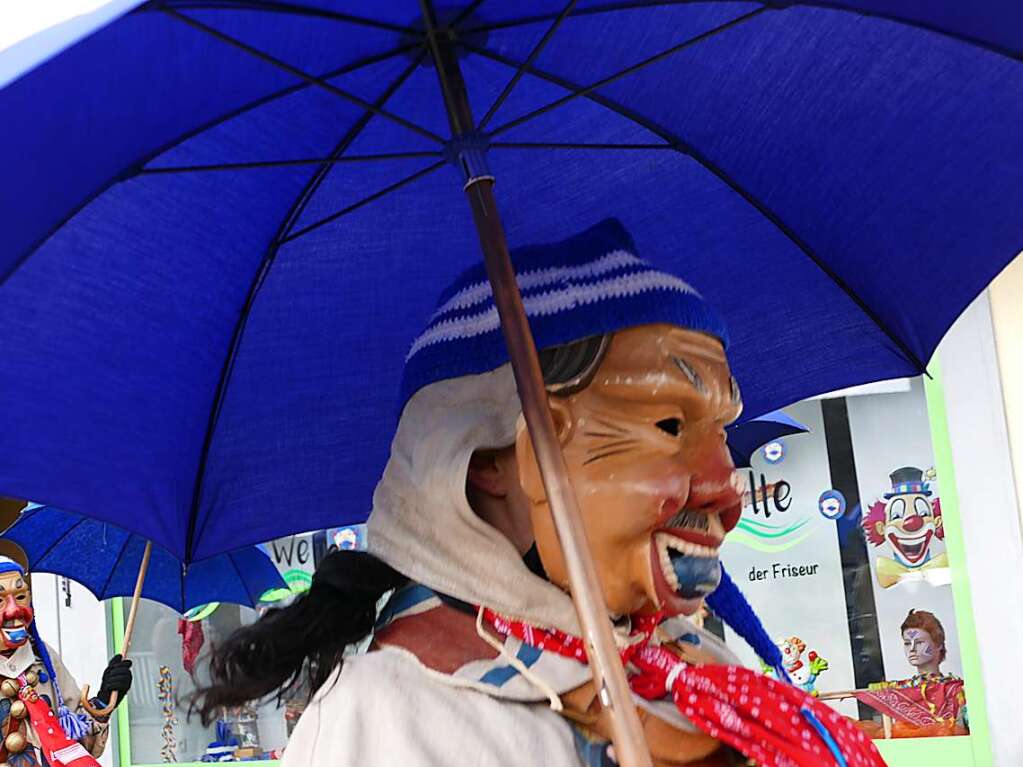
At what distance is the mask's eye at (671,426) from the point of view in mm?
1930

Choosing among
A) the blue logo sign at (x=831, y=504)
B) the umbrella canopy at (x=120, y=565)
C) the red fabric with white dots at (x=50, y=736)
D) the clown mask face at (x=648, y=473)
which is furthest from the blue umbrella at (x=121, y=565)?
the clown mask face at (x=648, y=473)

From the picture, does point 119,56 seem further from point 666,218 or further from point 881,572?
point 881,572

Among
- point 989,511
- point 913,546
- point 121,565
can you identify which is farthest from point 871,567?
point 121,565

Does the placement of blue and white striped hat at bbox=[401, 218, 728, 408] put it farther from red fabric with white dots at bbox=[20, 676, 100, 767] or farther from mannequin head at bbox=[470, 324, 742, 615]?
red fabric with white dots at bbox=[20, 676, 100, 767]

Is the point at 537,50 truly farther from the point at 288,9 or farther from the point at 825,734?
the point at 825,734

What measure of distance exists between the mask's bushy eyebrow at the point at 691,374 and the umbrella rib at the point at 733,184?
475 millimetres

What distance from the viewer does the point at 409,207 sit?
243 centimetres

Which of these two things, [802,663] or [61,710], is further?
[802,663]

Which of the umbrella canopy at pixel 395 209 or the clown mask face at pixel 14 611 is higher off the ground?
the umbrella canopy at pixel 395 209

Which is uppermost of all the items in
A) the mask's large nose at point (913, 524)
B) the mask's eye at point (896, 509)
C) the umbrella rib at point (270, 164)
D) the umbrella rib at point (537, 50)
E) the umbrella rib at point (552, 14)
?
the umbrella rib at point (552, 14)

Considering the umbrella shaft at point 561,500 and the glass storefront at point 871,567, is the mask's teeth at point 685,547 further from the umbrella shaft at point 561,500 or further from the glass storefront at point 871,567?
the glass storefront at point 871,567

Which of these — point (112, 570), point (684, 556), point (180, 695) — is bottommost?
point (180, 695)

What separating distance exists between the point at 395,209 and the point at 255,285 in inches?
11.7

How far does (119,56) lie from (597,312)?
30.8 inches
